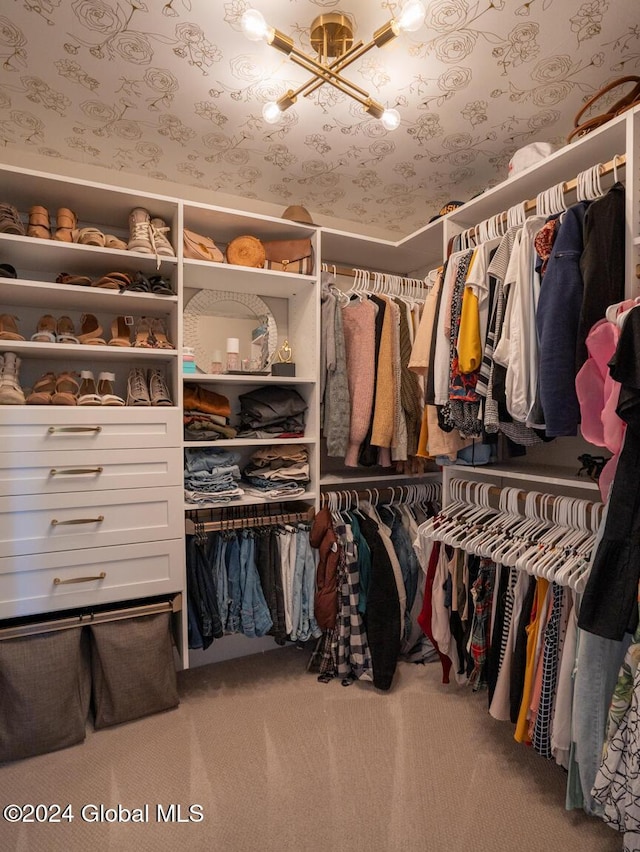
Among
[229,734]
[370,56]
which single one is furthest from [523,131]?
[229,734]

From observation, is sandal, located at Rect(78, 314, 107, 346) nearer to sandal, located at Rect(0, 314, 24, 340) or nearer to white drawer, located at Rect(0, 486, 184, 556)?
sandal, located at Rect(0, 314, 24, 340)

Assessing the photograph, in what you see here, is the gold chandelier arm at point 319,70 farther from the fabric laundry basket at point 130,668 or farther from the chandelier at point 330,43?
the fabric laundry basket at point 130,668

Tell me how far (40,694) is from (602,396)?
217 cm

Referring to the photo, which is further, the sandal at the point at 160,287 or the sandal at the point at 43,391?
the sandal at the point at 160,287

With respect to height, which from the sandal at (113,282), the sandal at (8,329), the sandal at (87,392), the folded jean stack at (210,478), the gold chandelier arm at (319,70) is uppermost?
the gold chandelier arm at (319,70)

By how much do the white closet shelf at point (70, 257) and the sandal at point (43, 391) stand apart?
1.33ft

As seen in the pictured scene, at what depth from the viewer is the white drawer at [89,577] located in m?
1.67

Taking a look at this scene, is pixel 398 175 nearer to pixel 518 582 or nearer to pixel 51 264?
pixel 51 264

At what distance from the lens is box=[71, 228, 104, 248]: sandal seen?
184 centimetres

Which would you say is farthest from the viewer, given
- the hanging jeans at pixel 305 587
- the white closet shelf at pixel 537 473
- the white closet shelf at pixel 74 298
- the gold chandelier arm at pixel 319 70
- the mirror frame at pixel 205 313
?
the mirror frame at pixel 205 313

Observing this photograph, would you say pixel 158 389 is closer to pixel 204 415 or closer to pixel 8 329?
pixel 204 415

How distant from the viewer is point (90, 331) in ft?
6.62

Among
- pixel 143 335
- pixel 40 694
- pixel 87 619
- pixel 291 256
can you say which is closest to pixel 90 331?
pixel 143 335

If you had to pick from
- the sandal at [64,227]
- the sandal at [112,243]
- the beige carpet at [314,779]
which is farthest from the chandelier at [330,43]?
the beige carpet at [314,779]
